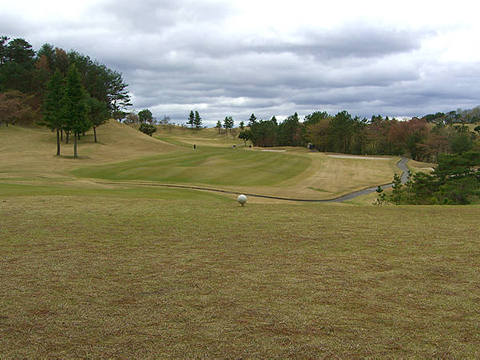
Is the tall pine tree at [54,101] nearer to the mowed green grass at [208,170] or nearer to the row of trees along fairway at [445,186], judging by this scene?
the mowed green grass at [208,170]

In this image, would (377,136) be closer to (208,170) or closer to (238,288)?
(208,170)

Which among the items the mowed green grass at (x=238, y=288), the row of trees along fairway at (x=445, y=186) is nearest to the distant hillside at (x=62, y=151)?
the mowed green grass at (x=238, y=288)

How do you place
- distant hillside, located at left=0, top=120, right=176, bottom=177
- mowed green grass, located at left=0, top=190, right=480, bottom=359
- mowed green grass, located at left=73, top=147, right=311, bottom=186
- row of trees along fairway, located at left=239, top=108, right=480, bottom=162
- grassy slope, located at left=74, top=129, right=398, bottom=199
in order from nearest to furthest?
mowed green grass, located at left=0, top=190, right=480, bottom=359, grassy slope, located at left=74, top=129, right=398, bottom=199, mowed green grass, located at left=73, top=147, right=311, bottom=186, distant hillside, located at left=0, top=120, right=176, bottom=177, row of trees along fairway, located at left=239, top=108, right=480, bottom=162

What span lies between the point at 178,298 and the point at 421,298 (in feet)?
15.7

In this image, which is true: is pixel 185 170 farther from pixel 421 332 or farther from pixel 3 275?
pixel 421 332

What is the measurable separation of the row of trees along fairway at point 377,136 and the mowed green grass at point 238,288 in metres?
88.3

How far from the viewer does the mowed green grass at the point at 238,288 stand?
5840mm

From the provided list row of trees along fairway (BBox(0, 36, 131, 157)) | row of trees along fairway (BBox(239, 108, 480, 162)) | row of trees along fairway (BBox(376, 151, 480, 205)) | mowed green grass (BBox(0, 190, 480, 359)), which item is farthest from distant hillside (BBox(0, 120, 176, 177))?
row of trees along fairway (BBox(239, 108, 480, 162))

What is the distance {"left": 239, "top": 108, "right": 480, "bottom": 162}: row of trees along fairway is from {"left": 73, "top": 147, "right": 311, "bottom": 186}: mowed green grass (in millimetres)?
49456

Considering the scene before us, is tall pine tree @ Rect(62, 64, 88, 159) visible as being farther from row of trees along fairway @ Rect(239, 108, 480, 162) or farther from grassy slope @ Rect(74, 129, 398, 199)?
row of trees along fairway @ Rect(239, 108, 480, 162)

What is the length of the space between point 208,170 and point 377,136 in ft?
267

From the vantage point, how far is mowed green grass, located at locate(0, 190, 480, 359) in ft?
19.2

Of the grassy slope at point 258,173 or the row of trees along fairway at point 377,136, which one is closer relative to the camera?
the grassy slope at point 258,173

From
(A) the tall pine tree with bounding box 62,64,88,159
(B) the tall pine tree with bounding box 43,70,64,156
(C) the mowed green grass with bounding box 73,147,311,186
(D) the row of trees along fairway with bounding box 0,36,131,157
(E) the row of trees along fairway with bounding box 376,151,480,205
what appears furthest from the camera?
(D) the row of trees along fairway with bounding box 0,36,131,157
